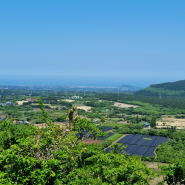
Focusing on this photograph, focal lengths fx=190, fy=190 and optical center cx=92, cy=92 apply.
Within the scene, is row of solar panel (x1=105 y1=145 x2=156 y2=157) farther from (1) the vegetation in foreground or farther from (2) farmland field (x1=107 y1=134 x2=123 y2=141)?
(1) the vegetation in foreground

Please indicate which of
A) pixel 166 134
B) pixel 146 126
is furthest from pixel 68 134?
pixel 146 126

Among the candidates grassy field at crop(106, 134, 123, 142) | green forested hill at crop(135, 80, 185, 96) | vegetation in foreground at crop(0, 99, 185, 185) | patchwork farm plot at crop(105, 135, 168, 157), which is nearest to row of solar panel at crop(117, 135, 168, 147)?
patchwork farm plot at crop(105, 135, 168, 157)

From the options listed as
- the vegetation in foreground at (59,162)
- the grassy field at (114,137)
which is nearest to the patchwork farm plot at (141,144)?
the grassy field at (114,137)

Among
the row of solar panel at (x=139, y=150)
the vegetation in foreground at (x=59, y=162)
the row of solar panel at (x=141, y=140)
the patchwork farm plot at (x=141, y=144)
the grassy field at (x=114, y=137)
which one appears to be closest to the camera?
the vegetation in foreground at (x=59, y=162)

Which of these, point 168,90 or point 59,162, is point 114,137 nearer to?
point 59,162

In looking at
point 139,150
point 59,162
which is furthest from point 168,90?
point 59,162

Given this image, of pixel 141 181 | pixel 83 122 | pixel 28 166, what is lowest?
pixel 141 181

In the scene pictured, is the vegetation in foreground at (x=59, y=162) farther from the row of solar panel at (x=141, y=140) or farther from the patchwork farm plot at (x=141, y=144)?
the row of solar panel at (x=141, y=140)

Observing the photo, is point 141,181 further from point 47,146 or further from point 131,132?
point 131,132
